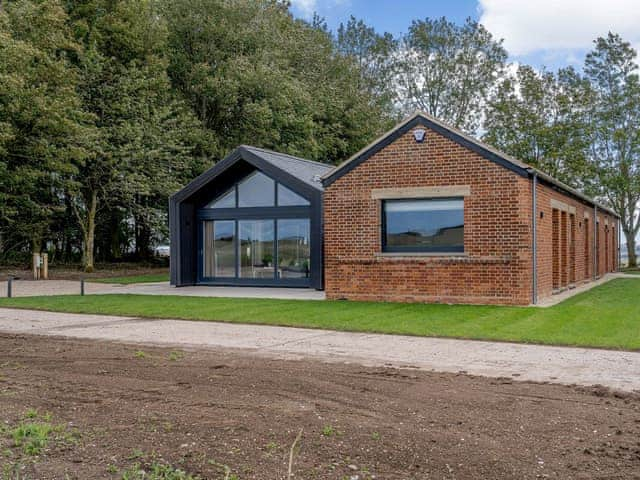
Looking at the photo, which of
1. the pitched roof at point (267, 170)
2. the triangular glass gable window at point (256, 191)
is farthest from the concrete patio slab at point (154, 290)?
the pitched roof at point (267, 170)

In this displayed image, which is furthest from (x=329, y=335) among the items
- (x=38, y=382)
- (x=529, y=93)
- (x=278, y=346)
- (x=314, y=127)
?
(x=529, y=93)

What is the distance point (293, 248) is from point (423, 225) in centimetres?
597

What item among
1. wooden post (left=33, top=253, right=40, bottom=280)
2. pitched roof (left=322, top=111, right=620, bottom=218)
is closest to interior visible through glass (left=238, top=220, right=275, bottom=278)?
pitched roof (left=322, top=111, right=620, bottom=218)

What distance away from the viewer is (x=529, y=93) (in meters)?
36.0

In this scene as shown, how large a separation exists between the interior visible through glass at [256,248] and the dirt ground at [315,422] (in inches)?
518

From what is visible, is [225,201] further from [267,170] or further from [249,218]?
[267,170]

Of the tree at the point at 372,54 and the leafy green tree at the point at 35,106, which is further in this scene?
the tree at the point at 372,54

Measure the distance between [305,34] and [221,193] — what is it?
22.2 meters

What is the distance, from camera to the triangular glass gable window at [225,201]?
2197 centimetres

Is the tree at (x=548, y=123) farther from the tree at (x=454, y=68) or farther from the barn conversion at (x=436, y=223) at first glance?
the barn conversion at (x=436, y=223)

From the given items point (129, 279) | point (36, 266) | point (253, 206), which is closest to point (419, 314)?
point (253, 206)

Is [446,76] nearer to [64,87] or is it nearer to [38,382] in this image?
[64,87]

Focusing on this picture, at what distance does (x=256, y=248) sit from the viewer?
21.6m

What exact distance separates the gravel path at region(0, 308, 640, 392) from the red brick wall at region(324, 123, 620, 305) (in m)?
4.79
